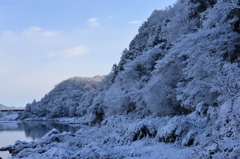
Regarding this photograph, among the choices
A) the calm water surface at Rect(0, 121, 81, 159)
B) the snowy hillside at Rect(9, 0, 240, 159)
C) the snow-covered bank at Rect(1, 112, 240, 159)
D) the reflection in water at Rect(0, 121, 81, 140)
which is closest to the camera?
the snow-covered bank at Rect(1, 112, 240, 159)

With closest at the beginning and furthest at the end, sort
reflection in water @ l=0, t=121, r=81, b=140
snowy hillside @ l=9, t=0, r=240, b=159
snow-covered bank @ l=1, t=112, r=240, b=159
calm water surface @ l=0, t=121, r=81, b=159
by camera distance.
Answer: snow-covered bank @ l=1, t=112, r=240, b=159
snowy hillside @ l=9, t=0, r=240, b=159
calm water surface @ l=0, t=121, r=81, b=159
reflection in water @ l=0, t=121, r=81, b=140

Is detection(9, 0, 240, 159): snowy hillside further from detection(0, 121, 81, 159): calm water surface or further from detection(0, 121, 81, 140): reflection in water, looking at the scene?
detection(0, 121, 81, 140): reflection in water

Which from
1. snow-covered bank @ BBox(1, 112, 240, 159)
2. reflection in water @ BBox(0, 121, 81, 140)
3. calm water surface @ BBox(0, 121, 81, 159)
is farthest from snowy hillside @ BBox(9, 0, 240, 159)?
reflection in water @ BBox(0, 121, 81, 140)

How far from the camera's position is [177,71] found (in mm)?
20781

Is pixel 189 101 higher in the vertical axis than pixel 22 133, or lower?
higher

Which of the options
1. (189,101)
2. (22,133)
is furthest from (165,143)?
(22,133)

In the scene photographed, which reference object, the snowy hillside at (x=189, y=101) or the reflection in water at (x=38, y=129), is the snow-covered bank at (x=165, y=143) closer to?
the snowy hillside at (x=189, y=101)

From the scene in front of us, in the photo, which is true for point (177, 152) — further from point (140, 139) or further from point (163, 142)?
point (140, 139)

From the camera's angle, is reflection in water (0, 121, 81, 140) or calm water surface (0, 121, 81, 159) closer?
calm water surface (0, 121, 81, 159)

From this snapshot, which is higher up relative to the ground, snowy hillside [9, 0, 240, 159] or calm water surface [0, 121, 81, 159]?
snowy hillside [9, 0, 240, 159]

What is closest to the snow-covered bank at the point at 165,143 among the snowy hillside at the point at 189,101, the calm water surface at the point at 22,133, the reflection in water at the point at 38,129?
the snowy hillside at the point at 189,101

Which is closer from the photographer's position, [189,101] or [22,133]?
[189,101]

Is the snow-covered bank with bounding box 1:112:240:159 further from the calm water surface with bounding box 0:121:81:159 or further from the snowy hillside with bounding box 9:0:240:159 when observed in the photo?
the calm water surface with bounding box 0:121:81:159

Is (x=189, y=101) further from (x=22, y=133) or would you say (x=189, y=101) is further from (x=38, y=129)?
(x=38, y=129)
